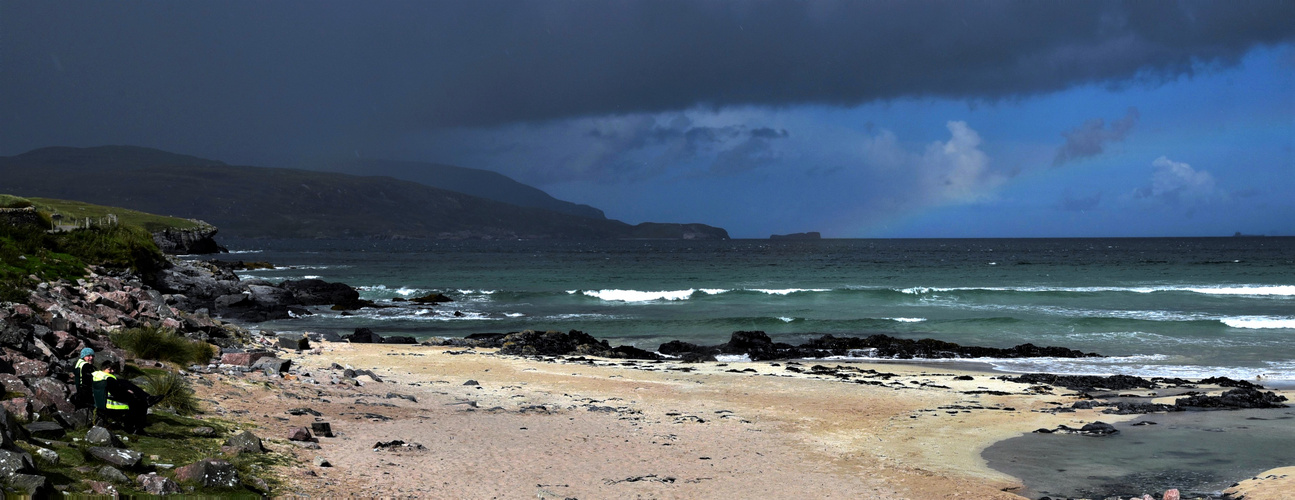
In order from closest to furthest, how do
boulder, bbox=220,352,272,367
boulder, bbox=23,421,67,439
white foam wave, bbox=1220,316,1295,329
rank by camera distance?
boulder, bbox=23,421,67,439, boulder, bbox=220,352,272,367, white foam wave, bbox=1220,316,1295,329

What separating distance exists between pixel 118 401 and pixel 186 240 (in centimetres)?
9047

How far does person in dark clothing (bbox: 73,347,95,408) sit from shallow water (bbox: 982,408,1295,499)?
982 cm

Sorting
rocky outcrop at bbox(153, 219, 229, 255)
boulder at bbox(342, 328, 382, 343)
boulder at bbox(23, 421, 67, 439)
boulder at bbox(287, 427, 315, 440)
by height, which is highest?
rocky outcrop at bbox(153, 219, 229, 255)

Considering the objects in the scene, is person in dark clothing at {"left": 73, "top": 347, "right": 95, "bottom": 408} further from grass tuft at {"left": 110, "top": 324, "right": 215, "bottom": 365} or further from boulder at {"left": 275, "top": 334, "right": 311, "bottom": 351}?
boulder at {"left": 275, "top": 334, "right": 311, "bottom": 351}

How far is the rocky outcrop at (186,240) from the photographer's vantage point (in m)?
81.2

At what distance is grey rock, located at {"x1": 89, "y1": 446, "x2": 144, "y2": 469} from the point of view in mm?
6777

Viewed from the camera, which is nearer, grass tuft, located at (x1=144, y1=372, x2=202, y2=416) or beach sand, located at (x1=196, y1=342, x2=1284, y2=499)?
beach sand, located at (x1=196, y1=342, x2=1284, y2=499)

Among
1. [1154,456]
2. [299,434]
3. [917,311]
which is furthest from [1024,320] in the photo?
[299,434]

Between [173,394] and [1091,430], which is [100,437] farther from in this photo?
[1091,430]

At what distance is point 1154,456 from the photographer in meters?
10.5

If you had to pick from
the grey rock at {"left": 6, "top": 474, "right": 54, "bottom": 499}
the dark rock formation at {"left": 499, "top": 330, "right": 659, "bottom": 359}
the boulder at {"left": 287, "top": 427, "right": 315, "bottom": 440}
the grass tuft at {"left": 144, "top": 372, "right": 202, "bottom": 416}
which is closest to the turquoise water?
the dark rock formation at {"left": 499, "top": 330, "right": 659, "bottom": 359}

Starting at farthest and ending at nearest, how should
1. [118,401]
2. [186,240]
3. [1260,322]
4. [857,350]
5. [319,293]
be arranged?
[186,240] → [319,293] → [1260,322] → [857,350] → [118,401]

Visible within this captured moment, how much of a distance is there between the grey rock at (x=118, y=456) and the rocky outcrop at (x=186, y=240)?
267 ft

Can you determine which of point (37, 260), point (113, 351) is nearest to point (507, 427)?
point (113, 351)
